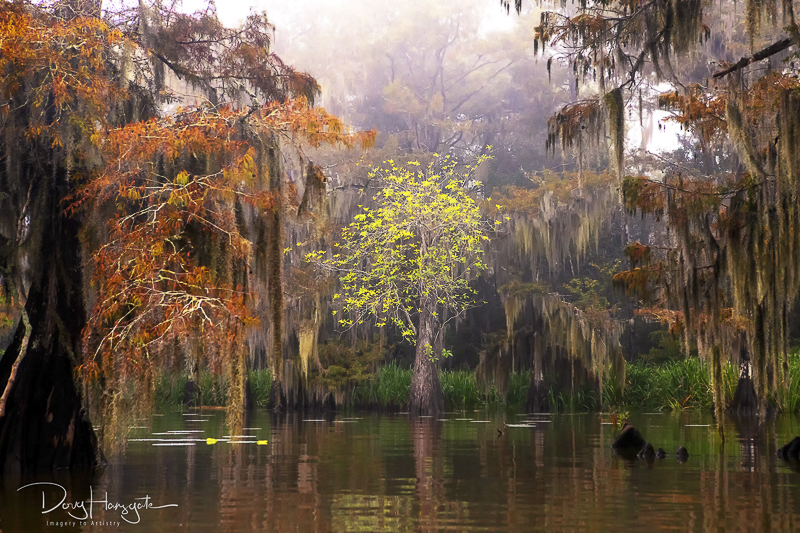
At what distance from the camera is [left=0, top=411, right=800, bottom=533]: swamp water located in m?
6.60

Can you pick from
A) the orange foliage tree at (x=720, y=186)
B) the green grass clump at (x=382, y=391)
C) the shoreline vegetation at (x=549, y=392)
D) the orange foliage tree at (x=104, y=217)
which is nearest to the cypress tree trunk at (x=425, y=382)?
the green grass clump at (x=382, y=391)

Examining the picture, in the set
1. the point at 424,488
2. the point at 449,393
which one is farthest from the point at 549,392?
the point at 424,488

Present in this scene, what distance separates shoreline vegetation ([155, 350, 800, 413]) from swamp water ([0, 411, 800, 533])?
10.5 m

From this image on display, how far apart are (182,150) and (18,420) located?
3733 millimetres

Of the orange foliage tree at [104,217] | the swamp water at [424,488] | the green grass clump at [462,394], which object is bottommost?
the swamp water at [424,488]

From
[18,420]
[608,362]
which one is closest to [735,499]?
[18,420]

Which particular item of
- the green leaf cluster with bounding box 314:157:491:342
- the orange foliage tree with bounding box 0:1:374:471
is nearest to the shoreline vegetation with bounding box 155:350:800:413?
the green leaf cluster with bounding box 314:157:491:342

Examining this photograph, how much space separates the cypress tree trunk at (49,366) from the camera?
10438 millimetres

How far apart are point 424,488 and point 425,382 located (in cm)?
1889

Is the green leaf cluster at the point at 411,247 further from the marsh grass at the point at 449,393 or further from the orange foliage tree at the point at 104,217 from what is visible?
the orange foliage tree at the point at 104,217

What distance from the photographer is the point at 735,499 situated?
751 centimetres

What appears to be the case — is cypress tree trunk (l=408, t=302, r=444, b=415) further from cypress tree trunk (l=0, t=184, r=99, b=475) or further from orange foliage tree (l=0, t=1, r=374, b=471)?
cypress tree trunk (l=0, t=184, r=99, b=475)

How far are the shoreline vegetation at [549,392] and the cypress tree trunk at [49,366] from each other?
47.6 feet

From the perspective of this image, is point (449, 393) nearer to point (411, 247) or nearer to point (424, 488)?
point (411, 247)
